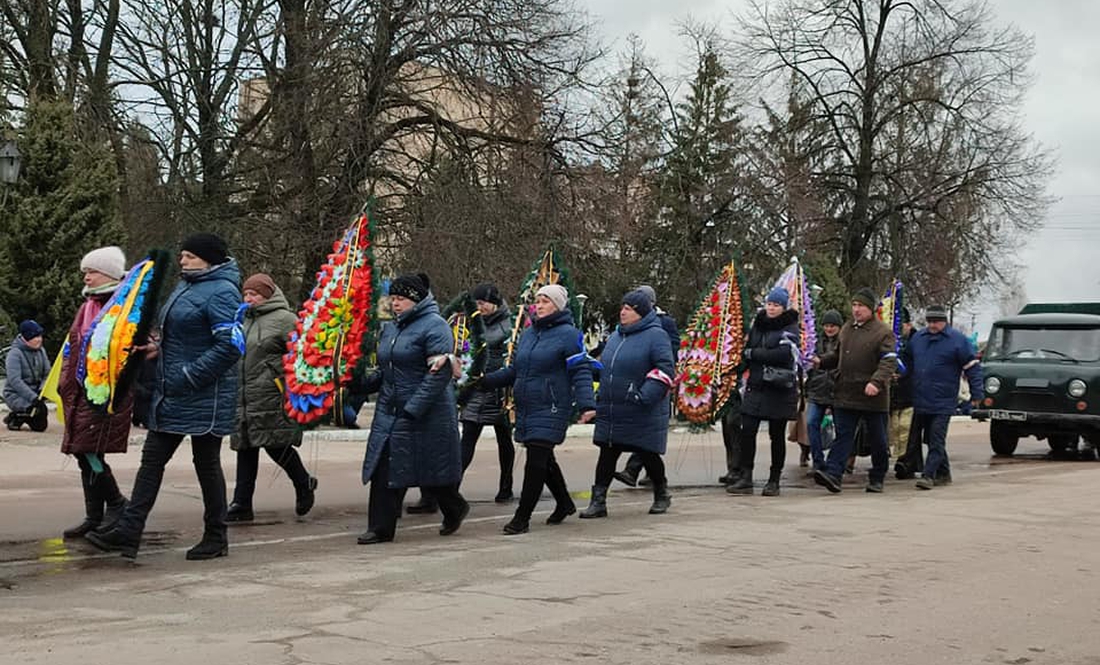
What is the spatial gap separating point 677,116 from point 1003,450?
2497 centimetres

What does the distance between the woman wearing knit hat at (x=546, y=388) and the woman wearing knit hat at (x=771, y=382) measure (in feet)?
8.55

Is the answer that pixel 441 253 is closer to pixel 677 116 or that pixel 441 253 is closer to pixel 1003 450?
pixel 1003 450

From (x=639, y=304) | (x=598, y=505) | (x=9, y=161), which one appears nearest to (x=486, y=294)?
(x=639, y=304)

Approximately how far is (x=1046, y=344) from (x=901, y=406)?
4.46m

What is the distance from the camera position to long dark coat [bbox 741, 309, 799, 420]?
11.9m

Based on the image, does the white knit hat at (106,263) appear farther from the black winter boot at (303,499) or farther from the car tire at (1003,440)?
the car tire at (1003,440)

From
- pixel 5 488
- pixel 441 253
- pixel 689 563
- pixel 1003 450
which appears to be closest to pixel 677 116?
pixel 441 253

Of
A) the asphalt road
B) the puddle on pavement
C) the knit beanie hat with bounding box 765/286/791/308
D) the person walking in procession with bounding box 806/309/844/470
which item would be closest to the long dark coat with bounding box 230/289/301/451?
the asphalt road

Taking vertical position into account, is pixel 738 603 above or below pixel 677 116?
below

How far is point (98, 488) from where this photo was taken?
877cm

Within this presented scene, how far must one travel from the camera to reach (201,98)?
25.2 m

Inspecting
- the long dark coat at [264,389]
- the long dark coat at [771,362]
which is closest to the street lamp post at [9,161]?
the long dark coat at [264,389]

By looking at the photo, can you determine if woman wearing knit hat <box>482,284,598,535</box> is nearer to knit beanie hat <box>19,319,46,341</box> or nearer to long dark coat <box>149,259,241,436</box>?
long dark coat <box>149,259,241,436</box>

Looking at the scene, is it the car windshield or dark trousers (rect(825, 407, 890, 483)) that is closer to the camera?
dark trousers (rect(825, 407, 890, 483))
